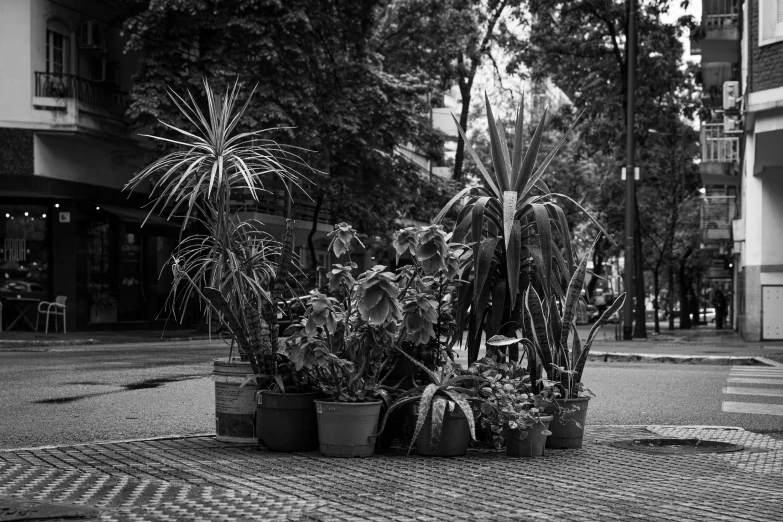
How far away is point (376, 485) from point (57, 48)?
980 inches

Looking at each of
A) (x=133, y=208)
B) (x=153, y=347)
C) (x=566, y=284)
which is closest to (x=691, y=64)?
(x=133, y=208)

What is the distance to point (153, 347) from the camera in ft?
69.7

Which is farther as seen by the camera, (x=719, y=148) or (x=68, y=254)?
(x=719, y=148)

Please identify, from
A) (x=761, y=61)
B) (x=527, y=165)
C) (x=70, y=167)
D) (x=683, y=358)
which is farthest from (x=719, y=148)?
(x=527, y=165)

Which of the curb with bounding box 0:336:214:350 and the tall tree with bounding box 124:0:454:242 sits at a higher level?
the tall tree with bounding box 124:0:454:242

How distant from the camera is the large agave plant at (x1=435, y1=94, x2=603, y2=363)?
7.71m

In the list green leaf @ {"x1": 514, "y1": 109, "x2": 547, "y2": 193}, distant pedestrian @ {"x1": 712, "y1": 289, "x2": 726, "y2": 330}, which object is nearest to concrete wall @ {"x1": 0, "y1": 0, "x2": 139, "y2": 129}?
green leaf @ {"x1": 514, "y1": 109, "x2": 547, "y2": 193}

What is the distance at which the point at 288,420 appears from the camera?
22.9 ft

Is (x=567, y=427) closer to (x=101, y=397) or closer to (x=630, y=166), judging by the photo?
(x=101, y=397)

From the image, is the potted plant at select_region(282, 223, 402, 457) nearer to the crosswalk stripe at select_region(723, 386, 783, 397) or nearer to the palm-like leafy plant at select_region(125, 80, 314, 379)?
the palm-like leafy plant at select_region(125, 80, 314, 379)

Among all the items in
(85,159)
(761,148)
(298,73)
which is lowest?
(761,148)

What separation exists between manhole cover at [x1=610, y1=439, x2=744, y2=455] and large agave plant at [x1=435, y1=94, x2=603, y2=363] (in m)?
0.99

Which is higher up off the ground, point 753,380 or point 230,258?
point 230,258

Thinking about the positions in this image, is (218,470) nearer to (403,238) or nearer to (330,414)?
(330,414)
